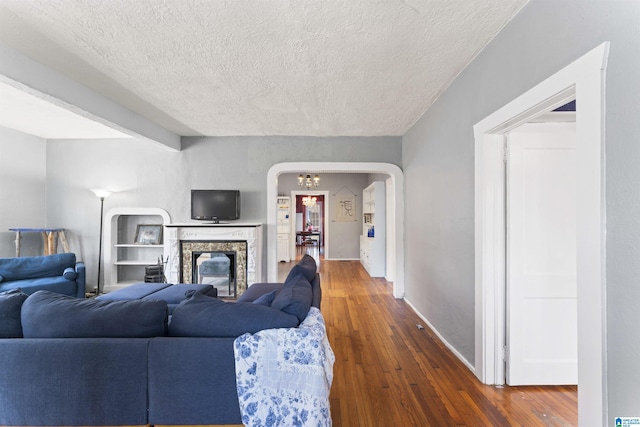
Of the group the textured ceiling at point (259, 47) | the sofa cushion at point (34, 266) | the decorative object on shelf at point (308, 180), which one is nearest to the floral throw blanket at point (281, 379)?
the textured ceiling at point (259, 47)

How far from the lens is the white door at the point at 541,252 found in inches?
85.0

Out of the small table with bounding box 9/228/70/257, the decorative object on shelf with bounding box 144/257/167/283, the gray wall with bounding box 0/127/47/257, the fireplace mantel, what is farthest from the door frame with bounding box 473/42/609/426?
the gray wall with bounding box 0/127/47/257

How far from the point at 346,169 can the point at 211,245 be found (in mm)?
2541

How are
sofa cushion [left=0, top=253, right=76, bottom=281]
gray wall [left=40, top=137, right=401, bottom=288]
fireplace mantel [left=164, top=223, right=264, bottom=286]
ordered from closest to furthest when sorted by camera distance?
sofa cushion [left=0, top=253, right=76, bottom=281] → fireplace mantel [left=164, top=223, right=264, bottom=286] → gray wall [left=40, top=137, right=401, bottom=288]

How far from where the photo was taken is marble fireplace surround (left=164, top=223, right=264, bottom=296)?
4.58 m

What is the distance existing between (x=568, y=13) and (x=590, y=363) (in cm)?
170

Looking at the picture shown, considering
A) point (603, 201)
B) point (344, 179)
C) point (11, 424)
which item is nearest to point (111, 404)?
point (11, 424)

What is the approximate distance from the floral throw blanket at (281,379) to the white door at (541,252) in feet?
5.41

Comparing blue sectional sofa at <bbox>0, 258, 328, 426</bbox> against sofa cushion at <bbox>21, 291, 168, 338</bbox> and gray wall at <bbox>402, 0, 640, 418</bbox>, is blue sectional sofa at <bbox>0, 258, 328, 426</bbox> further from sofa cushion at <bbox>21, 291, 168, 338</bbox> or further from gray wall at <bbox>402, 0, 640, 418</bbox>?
gray wall at <bbox>402, 0, 640, 418</bbox>

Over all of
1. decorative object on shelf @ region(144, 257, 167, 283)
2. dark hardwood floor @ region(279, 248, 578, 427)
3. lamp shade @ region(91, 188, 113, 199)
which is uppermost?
lamp shade @ region(91, 188, 113, 199)

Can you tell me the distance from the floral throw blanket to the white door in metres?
1.65

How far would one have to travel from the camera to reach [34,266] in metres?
3.98

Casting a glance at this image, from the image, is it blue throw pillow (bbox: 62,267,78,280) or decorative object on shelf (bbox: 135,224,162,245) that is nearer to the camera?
blue throw pillow (bbox: 62,267,78,280)

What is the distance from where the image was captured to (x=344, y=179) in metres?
8.91
